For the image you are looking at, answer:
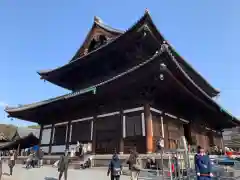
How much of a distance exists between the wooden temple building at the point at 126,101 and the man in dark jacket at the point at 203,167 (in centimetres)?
518

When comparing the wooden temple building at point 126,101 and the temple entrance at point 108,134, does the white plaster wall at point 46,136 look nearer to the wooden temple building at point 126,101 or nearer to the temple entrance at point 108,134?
the wooden temple building at point 126,101

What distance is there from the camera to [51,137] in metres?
19.1

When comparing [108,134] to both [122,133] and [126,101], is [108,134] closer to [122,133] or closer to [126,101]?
[122,133]

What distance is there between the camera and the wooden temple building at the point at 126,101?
41.5 feet

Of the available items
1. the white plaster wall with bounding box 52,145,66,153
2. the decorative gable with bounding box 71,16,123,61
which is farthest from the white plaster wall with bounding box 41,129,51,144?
the decorative gable with bounding box 71,16,123,61

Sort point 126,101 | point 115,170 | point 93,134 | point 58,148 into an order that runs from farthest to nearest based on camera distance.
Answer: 1. point 58,148
2. point 93,134
3. point 126,101
4. point 115,170

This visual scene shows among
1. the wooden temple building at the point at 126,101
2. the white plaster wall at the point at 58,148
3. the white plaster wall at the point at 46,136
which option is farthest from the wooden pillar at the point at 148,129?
the white plaster wall at the point at 46,136

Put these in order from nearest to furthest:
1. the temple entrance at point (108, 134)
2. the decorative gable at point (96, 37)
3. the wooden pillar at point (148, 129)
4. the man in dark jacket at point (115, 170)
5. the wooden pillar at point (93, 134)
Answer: the man in dark jacket at point (115, 170) → the wooden pillar at point (148, 129) → the temple entrance at point (108, 134) → the wooden pillar at point (93, 134) → the decorative gable at point (96, 37)

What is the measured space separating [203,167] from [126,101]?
7815 millimetres

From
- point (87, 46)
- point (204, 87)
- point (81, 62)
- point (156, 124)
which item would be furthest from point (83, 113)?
point (204, 87)

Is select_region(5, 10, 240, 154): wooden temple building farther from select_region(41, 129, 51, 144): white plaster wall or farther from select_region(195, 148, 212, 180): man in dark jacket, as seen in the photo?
select_region(195, 148, 212, 180): man in dark jacket

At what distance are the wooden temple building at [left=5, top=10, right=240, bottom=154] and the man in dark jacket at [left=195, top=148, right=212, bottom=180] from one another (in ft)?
17.0

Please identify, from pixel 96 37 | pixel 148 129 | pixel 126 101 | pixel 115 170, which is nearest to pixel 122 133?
pixel 148 129

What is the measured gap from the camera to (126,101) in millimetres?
14203
